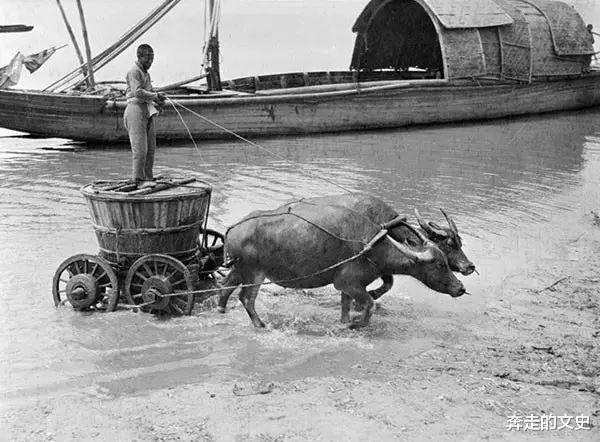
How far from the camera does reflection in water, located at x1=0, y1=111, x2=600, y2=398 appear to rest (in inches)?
234

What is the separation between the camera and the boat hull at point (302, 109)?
50.1 ft

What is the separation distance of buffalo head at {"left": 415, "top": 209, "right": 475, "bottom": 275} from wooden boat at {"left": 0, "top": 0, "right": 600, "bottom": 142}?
29.5 ft

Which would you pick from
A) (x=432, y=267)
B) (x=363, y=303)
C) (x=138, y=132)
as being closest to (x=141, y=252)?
(x=138, y=132)

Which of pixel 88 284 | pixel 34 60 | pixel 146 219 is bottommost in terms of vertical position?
pixel 88 284

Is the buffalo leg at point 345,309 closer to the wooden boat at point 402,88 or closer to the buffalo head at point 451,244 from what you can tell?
the buffalo head at point 451,244

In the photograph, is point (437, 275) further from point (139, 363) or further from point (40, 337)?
point (40, 337)

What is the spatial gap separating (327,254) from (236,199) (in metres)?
4.97

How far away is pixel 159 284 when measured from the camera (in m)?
6.47

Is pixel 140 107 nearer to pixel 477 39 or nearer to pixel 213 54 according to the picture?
pixel 213 54

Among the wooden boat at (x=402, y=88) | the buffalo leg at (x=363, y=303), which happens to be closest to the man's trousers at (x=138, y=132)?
the buffalo leg at (x=363, y=303)

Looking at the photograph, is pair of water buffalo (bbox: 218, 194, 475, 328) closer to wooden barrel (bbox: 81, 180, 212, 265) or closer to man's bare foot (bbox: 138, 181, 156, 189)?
wooden barrel (bbox: 81, 180, 212, 265)

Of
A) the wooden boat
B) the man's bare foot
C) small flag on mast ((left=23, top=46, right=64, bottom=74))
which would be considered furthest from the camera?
small flag on mast ((left=23, top=46, right=64, bottom=74))

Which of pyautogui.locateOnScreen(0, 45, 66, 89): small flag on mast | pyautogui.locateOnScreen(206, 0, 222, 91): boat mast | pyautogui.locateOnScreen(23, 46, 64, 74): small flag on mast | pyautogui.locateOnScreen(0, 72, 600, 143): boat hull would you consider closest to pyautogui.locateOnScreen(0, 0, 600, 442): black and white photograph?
pyautogui.locateOnScreen(0, 72, 600, 143): boat hull

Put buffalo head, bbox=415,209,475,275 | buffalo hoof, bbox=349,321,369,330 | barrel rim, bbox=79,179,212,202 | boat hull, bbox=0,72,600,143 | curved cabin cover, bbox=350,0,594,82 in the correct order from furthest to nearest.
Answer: curved cabin cover, bbox=350,0,594,82 → boat hull, bbox=0,72,600,143 → buffalo head, bbox=415,209,475,275 → buffalo hoof, bbox=349,321,369,330 → barrel rim, bbox=79,179,212,202
